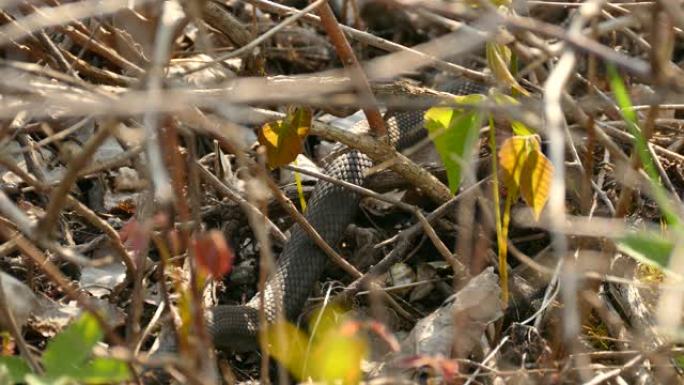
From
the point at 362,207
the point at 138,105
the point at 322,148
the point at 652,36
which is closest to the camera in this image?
the point at 138,105

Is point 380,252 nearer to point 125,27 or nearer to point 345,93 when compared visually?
point 345,93

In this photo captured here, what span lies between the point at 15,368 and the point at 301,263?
158cm

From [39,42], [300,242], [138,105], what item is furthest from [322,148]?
[138,105]

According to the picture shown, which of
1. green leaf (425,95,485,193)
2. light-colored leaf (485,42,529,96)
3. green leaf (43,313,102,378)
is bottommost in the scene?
green leaf (43,313,102,378)

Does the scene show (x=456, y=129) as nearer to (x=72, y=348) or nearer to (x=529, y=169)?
(x=529, y=169)

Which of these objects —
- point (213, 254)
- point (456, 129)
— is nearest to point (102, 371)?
point (213, 254)

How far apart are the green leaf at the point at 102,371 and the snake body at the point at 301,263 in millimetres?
1247

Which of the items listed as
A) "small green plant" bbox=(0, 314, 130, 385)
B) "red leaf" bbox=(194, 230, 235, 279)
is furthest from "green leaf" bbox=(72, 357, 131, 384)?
"red leaf" bbox=(194, 230, 235, 279)

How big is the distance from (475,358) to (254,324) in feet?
2.44

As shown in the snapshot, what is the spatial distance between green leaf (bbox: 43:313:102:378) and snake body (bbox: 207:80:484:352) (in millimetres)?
1235

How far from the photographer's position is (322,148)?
171 inches

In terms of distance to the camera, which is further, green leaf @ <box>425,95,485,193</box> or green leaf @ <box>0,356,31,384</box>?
green leaf @ <box>425,95,485,193</box>

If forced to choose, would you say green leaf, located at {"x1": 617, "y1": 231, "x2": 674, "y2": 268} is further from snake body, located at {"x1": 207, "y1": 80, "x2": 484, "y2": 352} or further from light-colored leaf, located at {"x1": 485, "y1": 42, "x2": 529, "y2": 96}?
snake body, located at {"x1": 207, "y1": 80, "x2": 484, "y2": 352}

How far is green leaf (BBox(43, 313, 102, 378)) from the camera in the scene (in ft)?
6.33
